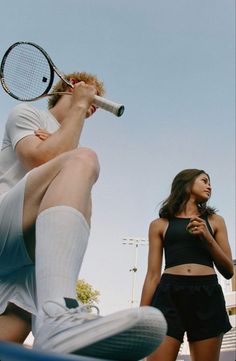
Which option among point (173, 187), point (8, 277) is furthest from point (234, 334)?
point (8, 277)

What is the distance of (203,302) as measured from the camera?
2967 millimetres

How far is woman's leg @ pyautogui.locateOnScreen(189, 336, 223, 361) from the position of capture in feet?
9.21

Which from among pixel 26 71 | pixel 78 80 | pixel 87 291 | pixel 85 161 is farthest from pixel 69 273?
pixel 87 291

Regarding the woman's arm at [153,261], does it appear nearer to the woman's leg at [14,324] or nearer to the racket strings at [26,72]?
the racket strings at [26,72]

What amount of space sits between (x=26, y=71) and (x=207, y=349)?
1.90m

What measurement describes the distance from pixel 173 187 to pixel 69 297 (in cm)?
256

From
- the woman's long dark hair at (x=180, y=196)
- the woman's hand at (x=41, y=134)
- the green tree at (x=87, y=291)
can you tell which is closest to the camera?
the woman's hand at (x=41, y=134)

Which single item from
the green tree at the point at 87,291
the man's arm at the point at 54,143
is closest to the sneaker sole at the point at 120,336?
the man's arm at the point at 54,143

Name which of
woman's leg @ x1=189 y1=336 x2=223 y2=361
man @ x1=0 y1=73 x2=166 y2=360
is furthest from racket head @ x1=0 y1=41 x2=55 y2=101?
woman's leg @ x1=189 y1=336 x2=223 y2=361

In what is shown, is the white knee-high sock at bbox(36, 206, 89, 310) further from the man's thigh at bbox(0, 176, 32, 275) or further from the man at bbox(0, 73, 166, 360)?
the man's thigh at bbox(0, 176, 32, 275)

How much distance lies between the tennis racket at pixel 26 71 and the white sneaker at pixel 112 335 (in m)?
1.70

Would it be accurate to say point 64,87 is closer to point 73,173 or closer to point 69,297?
point 73,173

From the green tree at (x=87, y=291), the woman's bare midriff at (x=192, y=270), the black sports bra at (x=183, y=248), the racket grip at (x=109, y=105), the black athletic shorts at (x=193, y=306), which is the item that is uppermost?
the racket grip at (x=109, y=105)

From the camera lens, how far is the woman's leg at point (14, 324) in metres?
1.57
